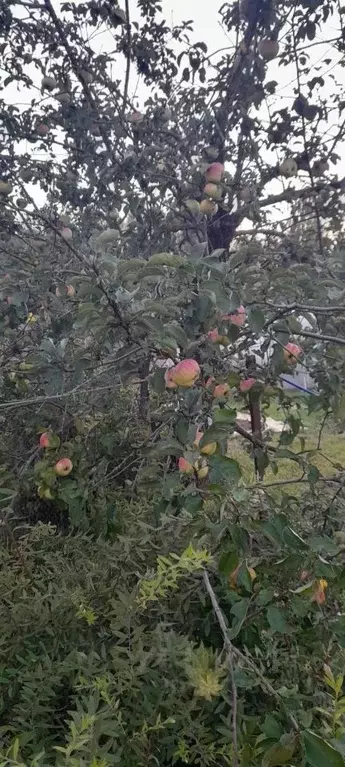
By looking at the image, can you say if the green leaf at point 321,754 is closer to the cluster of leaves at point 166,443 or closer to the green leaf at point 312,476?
the cluster of leaves at point 166,443

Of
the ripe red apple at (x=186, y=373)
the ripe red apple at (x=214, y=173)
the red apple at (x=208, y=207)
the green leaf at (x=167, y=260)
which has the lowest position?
the ripe red apple at (x=186, y=373)

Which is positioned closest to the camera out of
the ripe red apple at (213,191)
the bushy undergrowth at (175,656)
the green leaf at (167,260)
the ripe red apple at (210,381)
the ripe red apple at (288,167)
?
the bushy undergrowth at (175,656)

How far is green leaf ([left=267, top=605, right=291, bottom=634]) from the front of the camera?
72 cm

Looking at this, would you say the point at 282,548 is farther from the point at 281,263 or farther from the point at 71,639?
the point at 281,263

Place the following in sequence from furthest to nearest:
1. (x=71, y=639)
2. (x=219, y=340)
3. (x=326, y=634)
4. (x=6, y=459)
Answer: (x=6, y=459) < (x=219, y=340) < (x=71, y=639) < (x=326, y=634)

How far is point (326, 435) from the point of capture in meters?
4.50

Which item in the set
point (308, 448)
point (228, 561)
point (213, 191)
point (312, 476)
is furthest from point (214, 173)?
point (308, 448)

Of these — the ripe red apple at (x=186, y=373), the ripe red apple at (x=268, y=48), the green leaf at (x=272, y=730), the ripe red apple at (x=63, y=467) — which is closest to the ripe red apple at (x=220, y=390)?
the ripe red apple at (x=186, y=373)

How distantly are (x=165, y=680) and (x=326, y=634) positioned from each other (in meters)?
0.25

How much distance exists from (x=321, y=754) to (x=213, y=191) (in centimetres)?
155

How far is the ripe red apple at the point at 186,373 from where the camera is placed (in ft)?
3.23

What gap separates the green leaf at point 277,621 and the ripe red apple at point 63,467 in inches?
28.5

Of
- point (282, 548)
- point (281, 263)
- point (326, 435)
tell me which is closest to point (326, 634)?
point (282, 548)

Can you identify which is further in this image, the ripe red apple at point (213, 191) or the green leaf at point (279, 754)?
the ripe red apple at point (213, 191)
